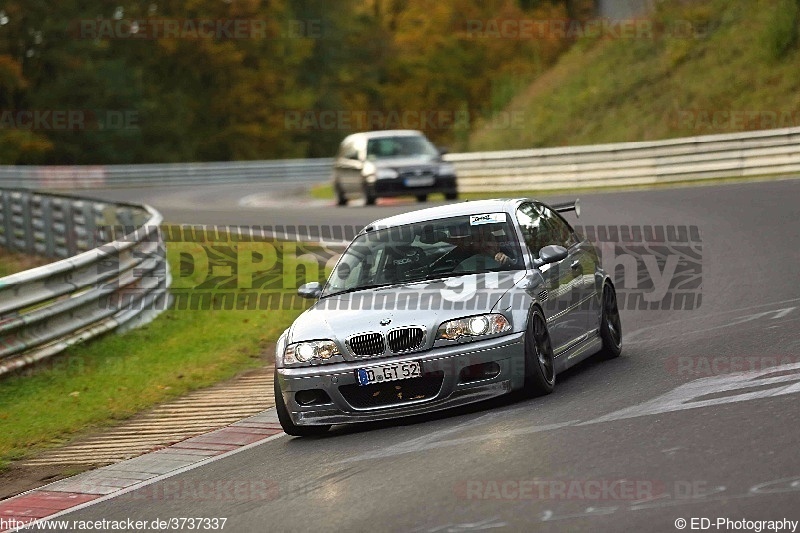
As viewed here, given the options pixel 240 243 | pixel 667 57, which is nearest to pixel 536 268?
pixel 240 243

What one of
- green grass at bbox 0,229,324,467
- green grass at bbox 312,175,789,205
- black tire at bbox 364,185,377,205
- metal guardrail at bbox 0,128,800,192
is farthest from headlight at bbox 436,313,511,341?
black tire at bbox 364,185,377,205

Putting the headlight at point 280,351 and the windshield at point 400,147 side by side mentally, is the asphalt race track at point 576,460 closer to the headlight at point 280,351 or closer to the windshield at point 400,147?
the headlight at point 280,351

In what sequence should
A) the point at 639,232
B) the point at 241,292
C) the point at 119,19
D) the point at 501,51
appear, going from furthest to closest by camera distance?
the point at 501,51
the point at 119,19
the point at 639,232
the point at 241,292

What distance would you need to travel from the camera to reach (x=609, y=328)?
434 inches

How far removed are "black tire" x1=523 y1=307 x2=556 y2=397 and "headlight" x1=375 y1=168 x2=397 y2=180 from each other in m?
21.2

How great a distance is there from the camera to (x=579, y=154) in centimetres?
3122

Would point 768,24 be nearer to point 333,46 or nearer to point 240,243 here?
point 240,243

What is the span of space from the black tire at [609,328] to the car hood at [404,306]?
136cm

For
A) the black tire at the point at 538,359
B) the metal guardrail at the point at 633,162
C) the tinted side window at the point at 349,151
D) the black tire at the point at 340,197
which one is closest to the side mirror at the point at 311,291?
the black tire at the point at 538,359

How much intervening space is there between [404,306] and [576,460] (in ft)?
7.83

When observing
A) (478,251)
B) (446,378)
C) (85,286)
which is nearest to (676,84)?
(85,286)

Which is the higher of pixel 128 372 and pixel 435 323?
pixel 435 323

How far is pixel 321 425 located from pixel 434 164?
2183cm

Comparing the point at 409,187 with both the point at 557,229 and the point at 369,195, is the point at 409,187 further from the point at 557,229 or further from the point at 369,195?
the point at 557,229
